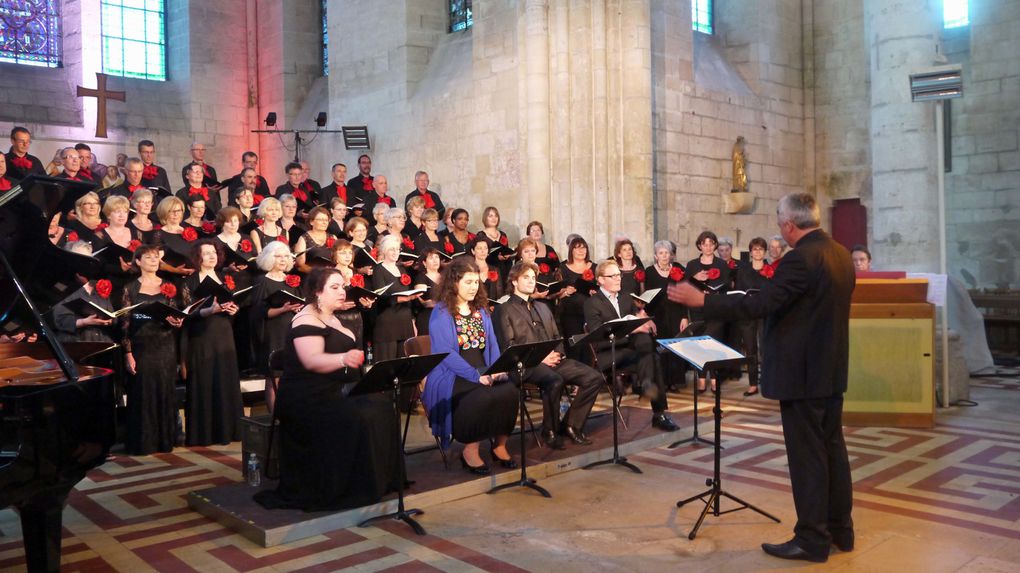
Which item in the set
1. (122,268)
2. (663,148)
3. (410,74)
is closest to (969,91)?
(663,148)

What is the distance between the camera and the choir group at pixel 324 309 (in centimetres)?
555

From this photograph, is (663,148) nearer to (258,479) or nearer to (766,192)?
(766,192)

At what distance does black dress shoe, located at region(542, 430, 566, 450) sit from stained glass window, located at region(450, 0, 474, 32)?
9.09 m

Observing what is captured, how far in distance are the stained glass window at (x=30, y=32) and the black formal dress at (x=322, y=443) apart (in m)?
12.2

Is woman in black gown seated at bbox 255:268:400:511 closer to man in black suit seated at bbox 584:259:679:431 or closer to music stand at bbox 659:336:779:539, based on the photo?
music stand at bbox 659:336:779:539

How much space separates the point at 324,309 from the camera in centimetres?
491

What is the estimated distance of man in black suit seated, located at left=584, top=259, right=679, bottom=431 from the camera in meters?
7.28

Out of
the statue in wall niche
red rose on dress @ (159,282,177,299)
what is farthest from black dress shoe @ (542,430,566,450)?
the statue in wall niche

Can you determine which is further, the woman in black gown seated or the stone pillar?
the stone pillar

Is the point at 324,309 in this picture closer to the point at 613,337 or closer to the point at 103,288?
the point at 613,337

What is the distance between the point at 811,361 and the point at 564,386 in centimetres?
262

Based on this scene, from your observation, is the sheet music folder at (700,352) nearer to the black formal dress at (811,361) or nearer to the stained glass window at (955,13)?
the black formal dress at (811,361)

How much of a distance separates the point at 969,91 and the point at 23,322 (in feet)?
43.0

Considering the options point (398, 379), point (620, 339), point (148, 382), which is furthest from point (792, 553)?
point (148, 382)
